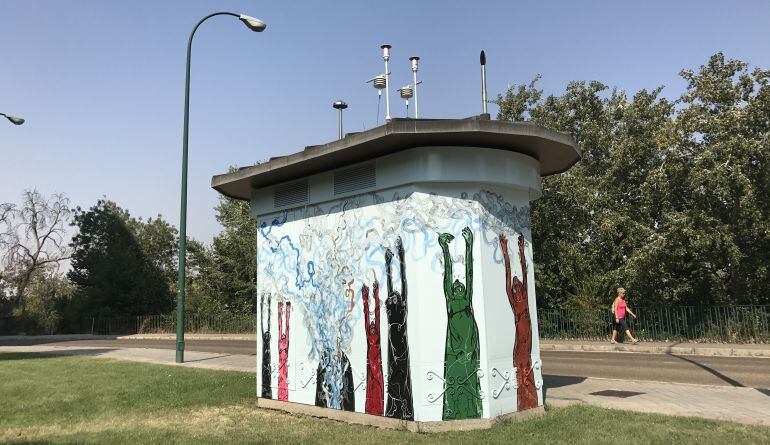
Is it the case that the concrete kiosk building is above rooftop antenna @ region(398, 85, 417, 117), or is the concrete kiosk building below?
below

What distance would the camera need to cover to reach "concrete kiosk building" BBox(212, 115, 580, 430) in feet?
23.8

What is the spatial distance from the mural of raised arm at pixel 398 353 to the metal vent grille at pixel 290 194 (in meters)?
2.19

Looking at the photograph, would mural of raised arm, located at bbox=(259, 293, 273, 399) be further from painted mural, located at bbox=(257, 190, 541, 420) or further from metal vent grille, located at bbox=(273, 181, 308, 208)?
metal vent grille, located at bbox=(273, 181, 308, 208)

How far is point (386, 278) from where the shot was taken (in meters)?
7.67

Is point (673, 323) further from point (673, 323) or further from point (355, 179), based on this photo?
point (355, 179)

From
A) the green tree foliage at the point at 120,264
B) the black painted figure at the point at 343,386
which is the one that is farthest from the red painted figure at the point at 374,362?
the green tree foliage at the point at 120,264

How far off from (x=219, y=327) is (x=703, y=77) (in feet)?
96.1

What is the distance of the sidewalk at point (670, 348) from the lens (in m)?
17.1

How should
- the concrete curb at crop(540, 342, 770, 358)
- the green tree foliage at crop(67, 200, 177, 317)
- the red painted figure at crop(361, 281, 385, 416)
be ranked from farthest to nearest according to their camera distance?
the green tree foliage at crop(67, 200, 177, 317) < the concrete curb at crop(540, 342, 770, 358) < the red painted figure at crop(361, 281, 385, 416)

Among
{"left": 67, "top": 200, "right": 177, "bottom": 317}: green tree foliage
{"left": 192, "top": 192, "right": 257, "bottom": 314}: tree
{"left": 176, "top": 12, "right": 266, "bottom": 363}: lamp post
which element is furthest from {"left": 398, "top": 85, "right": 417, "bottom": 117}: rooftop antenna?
{"left": 67, "top": 200, "right": 177, "bottom": 317}: green tree foliage

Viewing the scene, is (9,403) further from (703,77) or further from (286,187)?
(703,77)

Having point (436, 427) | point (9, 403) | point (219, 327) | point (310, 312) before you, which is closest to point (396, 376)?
point (436, 427)

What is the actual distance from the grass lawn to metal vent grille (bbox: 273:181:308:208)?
335 centimetres

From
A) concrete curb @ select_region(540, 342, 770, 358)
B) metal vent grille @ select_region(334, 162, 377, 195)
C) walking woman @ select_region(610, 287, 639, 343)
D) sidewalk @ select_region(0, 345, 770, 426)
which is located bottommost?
concrete curb @ select_region(540, 342, 770, 358)
